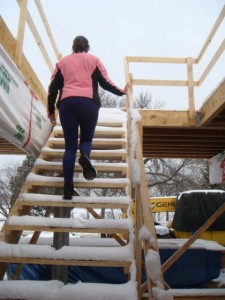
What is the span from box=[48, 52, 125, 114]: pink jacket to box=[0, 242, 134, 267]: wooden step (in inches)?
61.4

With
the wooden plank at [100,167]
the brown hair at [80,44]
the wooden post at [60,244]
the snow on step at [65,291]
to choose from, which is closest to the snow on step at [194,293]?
the wooden post at [60,244]

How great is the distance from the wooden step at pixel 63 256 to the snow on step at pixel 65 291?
8.0 inches

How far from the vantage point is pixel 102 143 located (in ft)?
14.2

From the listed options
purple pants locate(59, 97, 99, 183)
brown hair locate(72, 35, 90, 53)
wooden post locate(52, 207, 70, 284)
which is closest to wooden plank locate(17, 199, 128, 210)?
purple pants locate(59, 97, 99, 183)

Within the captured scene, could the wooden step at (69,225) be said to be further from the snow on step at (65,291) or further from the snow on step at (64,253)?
the snow on step at (65,291)

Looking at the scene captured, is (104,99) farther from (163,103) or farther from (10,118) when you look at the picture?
(10,118)

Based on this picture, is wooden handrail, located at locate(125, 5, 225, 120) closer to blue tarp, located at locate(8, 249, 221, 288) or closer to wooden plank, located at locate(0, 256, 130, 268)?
blue tarp, located at locate(8, 249, 221, 288)

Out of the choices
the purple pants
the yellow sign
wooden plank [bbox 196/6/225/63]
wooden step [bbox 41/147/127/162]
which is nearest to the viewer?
the purple pants

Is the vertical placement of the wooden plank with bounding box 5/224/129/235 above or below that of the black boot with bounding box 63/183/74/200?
below

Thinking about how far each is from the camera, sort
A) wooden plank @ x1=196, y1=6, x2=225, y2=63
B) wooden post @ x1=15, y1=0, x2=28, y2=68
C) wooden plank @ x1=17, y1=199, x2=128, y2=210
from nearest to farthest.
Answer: wooden plank @ x1=17, y1=199, x2=128, y2=210 < wooden post @ x1=15, y1=0, x2=28, y2=68 < wooden plank @ x1=196, y1=6, x2=225, y2=63

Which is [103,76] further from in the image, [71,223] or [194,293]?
[194,293]

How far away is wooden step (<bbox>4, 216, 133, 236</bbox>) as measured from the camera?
104 inches

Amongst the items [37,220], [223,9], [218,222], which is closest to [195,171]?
[218,222]

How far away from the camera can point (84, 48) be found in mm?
3438
